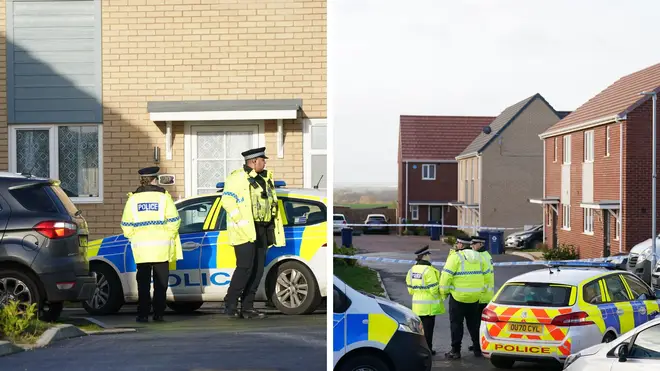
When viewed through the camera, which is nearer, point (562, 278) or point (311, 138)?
point (311, 138)

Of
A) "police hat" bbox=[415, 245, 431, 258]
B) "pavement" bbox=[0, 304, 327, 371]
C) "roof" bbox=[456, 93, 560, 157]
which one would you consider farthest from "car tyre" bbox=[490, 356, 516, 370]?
"pavement" bbox=[0, 304, 327, 371]

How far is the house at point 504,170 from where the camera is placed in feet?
16.3

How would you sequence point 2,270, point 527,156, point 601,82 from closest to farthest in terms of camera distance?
point 2,270 → point 601,82 → point 527,156

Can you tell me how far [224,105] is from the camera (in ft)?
12.1

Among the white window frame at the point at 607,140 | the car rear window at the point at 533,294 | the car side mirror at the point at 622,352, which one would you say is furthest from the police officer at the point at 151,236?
the white window frame at the point at 607,140

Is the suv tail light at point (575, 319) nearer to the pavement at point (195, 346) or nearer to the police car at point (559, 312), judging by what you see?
the police car at point (559, 312)

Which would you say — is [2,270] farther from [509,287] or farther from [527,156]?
[527,156]

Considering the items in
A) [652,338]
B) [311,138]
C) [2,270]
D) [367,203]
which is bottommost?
[652,338]

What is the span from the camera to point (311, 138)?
3.72 meters

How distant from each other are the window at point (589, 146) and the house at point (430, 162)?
604mm

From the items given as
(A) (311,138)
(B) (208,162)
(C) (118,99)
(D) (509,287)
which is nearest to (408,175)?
(A) (311,138)

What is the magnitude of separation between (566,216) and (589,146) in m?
0.43

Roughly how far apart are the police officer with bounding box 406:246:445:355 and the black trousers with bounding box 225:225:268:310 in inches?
77.1

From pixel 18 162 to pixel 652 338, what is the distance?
2.56 meters
